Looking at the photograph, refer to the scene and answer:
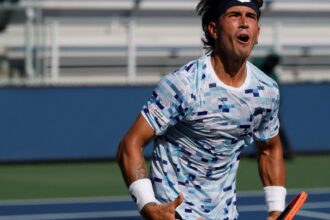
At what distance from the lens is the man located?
4.85 m

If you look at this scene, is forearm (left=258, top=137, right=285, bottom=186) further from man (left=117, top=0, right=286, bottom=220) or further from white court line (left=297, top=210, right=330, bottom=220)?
white court line (left=297, top=210, right=330, bottom=220)

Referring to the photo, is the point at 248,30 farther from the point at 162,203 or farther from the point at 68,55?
the point at 68,55

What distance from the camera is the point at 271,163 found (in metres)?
5.41

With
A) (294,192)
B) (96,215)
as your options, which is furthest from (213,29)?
(294,192)

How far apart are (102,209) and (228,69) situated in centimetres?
705

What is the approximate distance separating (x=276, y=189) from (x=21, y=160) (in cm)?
1159

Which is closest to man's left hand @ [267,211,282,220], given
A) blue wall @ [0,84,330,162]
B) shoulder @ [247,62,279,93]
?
shoulder @ [247,62,279,93]

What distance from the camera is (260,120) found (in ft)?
17.1

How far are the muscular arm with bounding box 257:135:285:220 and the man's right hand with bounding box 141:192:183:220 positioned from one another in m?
0.84

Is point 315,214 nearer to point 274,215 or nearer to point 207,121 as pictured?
point 274,215

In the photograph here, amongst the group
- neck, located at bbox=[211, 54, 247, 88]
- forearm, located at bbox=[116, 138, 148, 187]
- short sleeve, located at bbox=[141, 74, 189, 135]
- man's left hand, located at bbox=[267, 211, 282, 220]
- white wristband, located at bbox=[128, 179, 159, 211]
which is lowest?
man's left hand, located at bbox=[267, 211, 282, 220]

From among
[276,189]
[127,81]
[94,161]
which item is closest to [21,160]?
[94,161]

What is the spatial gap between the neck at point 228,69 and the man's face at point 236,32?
1.6 inches

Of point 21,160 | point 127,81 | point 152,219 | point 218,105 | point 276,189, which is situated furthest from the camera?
point 127,81
